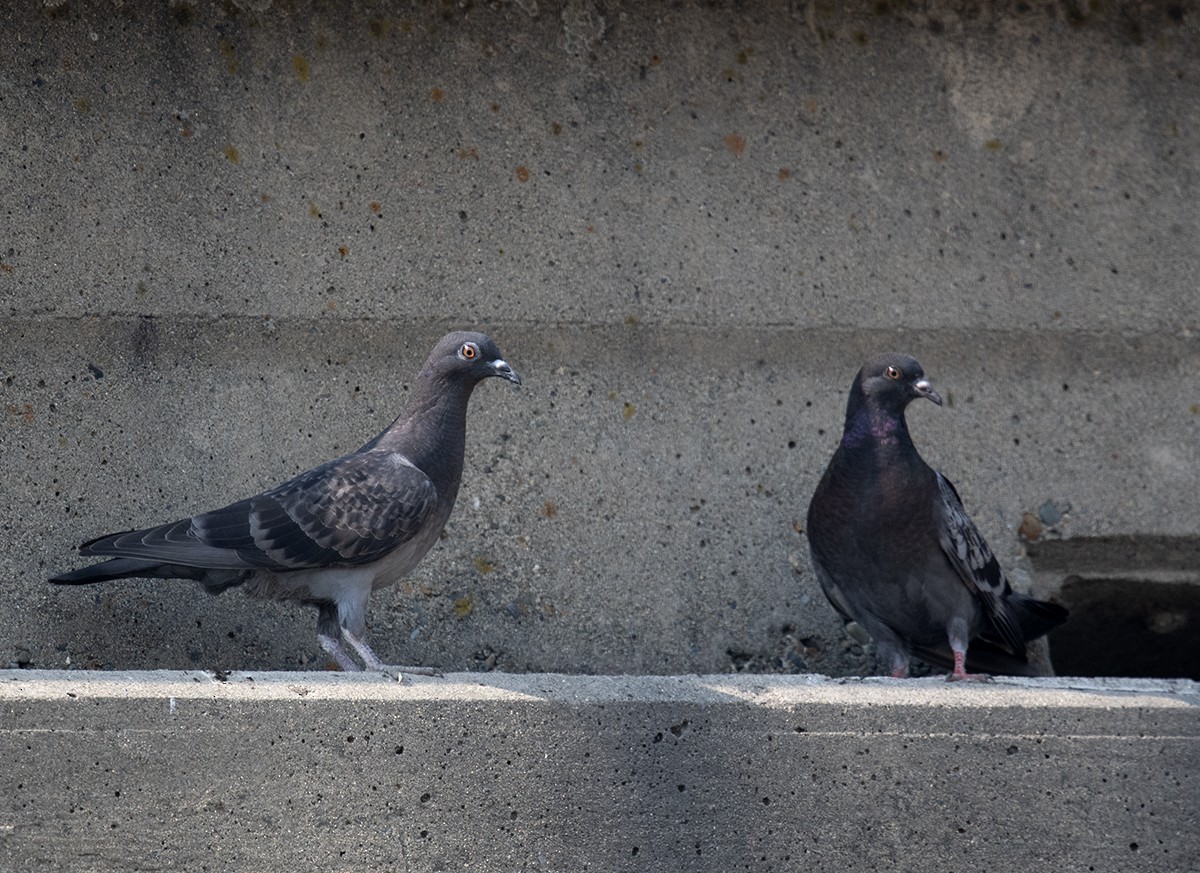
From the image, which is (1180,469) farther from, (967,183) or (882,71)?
(882,71)

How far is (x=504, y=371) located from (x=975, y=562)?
5.36 ft

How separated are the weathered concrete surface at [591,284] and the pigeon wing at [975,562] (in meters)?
0.50

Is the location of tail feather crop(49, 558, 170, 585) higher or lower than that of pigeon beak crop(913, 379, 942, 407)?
lower

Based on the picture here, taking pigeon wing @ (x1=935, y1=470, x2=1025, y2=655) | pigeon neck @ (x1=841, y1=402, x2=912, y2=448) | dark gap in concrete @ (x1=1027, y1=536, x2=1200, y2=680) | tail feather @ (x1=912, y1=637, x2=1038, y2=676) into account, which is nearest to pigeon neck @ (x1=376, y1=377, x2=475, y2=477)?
pigeon neck @ (x1=841, y1=402, x2=912, y2=448)

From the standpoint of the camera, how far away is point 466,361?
4.51 metres

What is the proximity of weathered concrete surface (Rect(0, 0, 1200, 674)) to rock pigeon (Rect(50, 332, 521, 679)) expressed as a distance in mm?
530

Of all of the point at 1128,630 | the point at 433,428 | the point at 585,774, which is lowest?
the point at 585,774

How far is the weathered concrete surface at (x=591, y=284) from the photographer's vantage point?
16.1 feet

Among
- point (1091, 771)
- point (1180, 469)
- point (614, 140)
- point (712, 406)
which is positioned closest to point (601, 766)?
point (1091, 771)

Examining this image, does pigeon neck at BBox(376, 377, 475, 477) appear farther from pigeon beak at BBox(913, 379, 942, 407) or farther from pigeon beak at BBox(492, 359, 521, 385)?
pigeon beak at BBox(913, 379, 942, 407)

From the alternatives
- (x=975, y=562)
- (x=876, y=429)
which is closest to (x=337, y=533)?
(x=876, y=429)

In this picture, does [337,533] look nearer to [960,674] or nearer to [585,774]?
[585,774]

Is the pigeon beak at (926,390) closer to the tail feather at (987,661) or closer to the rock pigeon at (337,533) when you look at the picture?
the tail feather at (987,661)

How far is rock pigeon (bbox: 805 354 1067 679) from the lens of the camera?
473 centimetres
